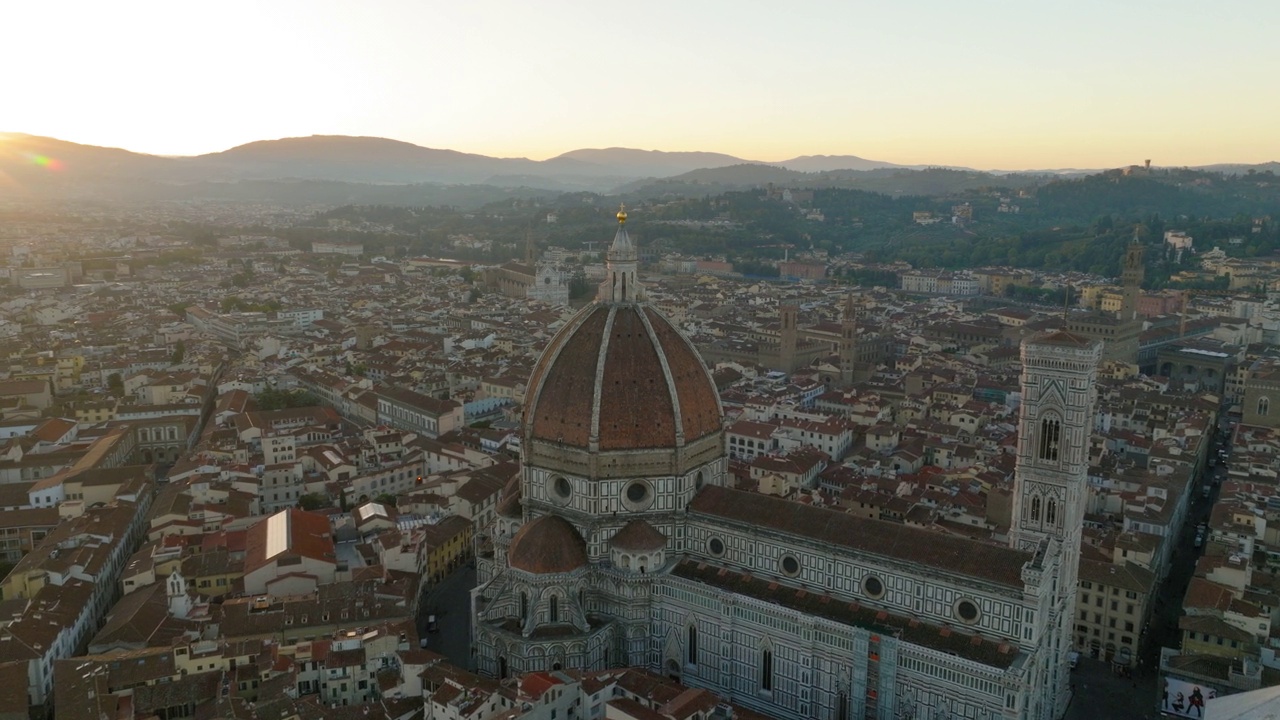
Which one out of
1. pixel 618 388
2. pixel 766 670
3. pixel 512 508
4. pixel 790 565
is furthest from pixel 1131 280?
pixel 512 508

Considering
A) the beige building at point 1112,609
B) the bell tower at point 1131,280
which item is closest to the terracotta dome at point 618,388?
the beige building at point 1112,609

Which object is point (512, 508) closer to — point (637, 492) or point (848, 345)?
point (637, 492)

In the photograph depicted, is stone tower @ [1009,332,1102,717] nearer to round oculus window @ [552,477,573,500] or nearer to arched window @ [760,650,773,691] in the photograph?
arched window @ [760,650,773,691]

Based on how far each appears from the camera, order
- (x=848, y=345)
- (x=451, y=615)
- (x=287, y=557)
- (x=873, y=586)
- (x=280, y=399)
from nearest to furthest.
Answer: (x=873, y=586), (x=287, y=557), (x=451, y=615), (x=280, y=399), (x=848, y=345)

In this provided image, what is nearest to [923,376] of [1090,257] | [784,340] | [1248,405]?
[784,340]

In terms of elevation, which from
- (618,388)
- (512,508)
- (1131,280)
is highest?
(1131,280)

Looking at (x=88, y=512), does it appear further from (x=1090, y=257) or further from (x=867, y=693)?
(x=1090, y=257)

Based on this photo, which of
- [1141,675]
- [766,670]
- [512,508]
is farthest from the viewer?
[512,508]
